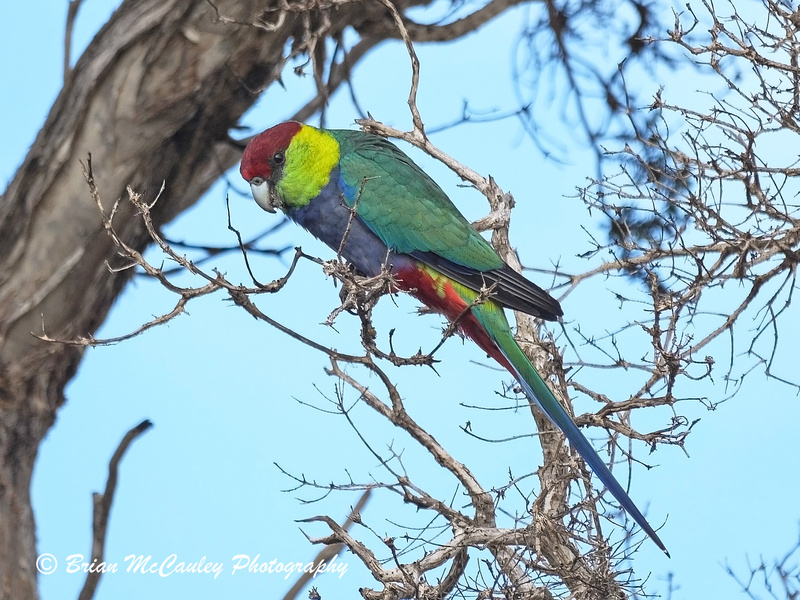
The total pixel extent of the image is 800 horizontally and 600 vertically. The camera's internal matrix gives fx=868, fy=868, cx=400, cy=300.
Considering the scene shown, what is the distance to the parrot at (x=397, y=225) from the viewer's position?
2.36 m

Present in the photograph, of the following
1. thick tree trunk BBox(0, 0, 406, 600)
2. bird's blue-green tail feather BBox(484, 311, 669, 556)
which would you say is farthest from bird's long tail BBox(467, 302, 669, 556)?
thick tree trunk BBox(0, 0, 406, 600)

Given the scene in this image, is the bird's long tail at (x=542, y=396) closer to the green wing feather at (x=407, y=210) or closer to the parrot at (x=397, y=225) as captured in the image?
the parrot at (x=397, y=225)

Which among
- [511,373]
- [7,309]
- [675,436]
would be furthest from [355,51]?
[675,436]

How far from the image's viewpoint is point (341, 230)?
2635 mm

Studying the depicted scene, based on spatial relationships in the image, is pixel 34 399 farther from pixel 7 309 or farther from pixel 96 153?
pixel 96 153

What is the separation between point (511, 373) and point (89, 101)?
204cm

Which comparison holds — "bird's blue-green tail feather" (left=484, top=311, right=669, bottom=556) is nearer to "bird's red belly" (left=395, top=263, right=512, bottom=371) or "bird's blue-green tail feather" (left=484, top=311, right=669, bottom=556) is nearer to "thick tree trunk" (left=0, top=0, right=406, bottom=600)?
"bird's red belly" (left=395, top=263, right=512, bottom=371)

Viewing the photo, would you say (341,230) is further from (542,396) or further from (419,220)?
(542,396)

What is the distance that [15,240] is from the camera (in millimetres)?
3400

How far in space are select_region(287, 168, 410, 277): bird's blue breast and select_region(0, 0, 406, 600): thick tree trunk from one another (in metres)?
0.83

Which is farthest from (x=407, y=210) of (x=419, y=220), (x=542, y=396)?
(x=542, y=396)

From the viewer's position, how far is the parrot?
2363 millimetres

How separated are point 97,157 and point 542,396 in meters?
2.06

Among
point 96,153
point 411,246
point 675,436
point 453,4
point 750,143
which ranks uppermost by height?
point 453,4
